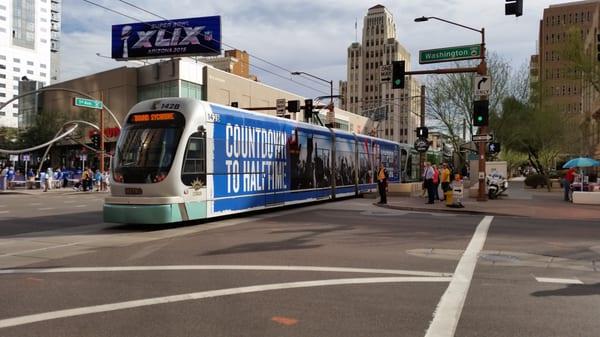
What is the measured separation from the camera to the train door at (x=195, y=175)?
1423 cm

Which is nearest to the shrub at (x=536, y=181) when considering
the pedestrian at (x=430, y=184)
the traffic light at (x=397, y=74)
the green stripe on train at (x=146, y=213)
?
the pedestrian at (x=430, y=184)

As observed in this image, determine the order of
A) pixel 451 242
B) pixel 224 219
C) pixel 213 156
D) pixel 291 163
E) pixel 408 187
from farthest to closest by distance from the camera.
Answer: pixel 408 187 → pixel 291 163 → pixel 224 219 → pixel 213 156 → pixel 451 242

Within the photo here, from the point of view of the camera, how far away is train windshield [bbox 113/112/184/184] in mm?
13906

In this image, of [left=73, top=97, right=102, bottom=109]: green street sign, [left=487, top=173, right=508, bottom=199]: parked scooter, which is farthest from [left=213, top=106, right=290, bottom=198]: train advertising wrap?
[left=73, top=97, right=102, bottom=109]: green street sign

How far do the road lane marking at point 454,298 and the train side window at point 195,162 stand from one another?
23.6ft

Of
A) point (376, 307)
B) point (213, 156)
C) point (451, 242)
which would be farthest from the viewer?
point (213, 156)

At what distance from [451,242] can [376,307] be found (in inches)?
251

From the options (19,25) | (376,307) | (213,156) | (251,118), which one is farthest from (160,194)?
(19,25)

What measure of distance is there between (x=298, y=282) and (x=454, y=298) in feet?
7.18

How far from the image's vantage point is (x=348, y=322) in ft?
19.2

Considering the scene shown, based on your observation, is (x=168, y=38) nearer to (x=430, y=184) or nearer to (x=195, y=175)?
(x=430, y=184)

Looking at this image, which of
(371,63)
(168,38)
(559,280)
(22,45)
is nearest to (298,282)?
(559,280)

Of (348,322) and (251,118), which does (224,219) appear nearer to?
(251,118)

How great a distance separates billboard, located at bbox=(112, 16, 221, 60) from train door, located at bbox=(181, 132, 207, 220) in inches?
1602
